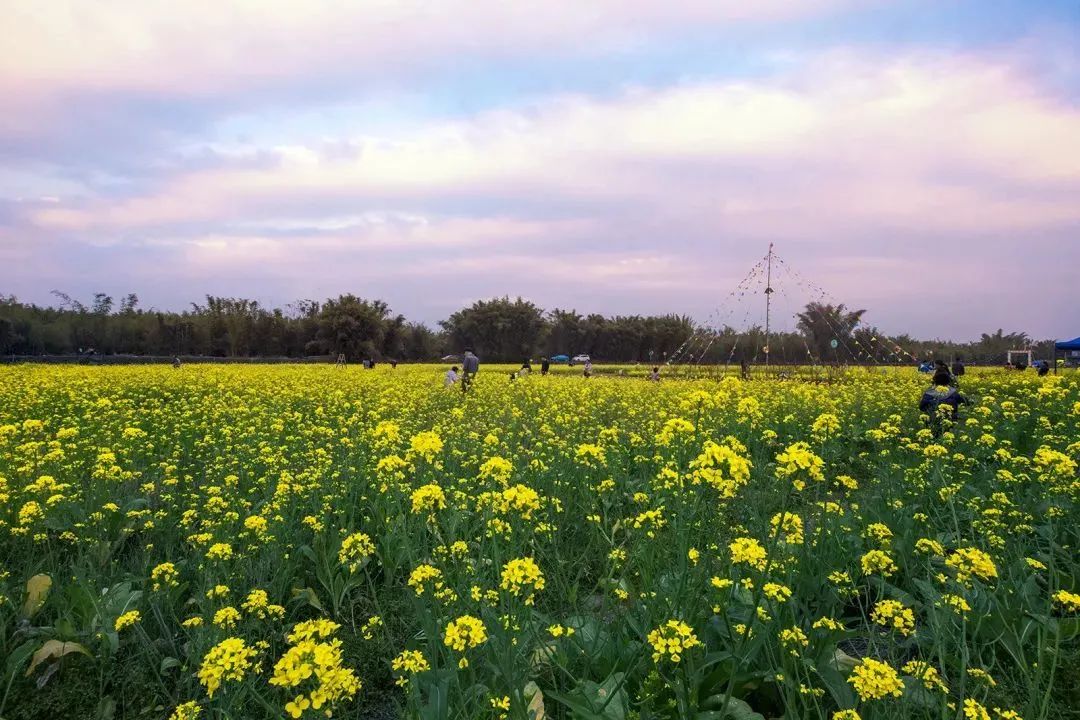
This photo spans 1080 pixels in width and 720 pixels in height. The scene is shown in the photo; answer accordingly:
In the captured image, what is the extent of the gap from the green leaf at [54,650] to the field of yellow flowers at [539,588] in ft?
0.10

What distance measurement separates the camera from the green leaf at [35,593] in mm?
3678

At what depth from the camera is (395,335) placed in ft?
191

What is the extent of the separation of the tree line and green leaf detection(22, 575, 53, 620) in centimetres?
2671

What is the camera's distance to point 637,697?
103 inches

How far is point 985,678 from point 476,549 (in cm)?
279

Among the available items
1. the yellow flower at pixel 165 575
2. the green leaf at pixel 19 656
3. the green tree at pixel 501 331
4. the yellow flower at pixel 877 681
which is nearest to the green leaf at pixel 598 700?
the yellow flower at pixel 877 681

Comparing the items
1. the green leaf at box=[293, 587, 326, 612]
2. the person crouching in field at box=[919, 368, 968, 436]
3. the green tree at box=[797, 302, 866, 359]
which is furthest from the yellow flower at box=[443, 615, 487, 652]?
the green tree at box=[797, 302, 866, 359]

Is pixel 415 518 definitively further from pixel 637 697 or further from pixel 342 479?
pixel 637 697

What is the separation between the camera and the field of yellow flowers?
2.38m

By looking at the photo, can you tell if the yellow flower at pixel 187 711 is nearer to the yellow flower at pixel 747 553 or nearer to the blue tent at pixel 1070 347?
the yellow flower at pixel 747 553

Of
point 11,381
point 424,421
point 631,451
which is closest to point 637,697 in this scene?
point 631,451

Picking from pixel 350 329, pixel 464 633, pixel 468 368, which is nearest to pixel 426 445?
pixel 464 633

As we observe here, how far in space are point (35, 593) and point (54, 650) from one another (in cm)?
61

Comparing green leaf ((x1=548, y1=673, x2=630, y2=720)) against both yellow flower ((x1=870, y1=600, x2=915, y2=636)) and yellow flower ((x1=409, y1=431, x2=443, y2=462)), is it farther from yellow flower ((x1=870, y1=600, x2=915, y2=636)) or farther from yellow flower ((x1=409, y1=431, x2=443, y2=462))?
yellow flower ((x1=409, y1=431, x2=443, y2=462))
